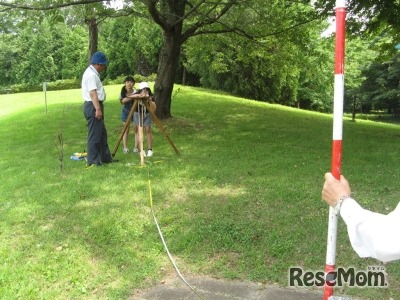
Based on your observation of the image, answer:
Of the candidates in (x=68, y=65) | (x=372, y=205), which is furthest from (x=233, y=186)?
(x=68, y=65)

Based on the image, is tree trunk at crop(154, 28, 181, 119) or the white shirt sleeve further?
tree trunk at crop(154, 28, 181, 119)

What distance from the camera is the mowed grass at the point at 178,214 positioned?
4.52 metres

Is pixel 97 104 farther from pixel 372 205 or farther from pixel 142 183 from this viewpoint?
pixel 372 205

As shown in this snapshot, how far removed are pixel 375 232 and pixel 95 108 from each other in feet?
23.3

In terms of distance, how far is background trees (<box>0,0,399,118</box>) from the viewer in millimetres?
12609

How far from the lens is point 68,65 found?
151 feet

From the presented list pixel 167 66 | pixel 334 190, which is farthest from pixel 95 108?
pixel 334 190

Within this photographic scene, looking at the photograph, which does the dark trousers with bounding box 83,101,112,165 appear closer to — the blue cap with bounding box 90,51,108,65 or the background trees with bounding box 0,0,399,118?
the blue cap with bounding box 90,51,108,65

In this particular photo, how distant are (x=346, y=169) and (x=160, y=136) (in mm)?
5570

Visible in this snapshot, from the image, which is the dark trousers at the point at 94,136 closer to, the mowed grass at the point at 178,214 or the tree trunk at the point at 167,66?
the mowed grass at the point at 178,214

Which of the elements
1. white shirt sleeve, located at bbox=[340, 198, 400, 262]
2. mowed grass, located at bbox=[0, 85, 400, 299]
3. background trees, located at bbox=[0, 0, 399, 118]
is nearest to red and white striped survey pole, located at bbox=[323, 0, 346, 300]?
white shirt sleeve, located at bbox=[340, 198, 400, 262]

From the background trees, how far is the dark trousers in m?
2.81

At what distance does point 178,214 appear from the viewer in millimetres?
5926

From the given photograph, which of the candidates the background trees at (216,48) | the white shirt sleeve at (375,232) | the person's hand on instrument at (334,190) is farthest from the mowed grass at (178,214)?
the background trees at (216,48)
